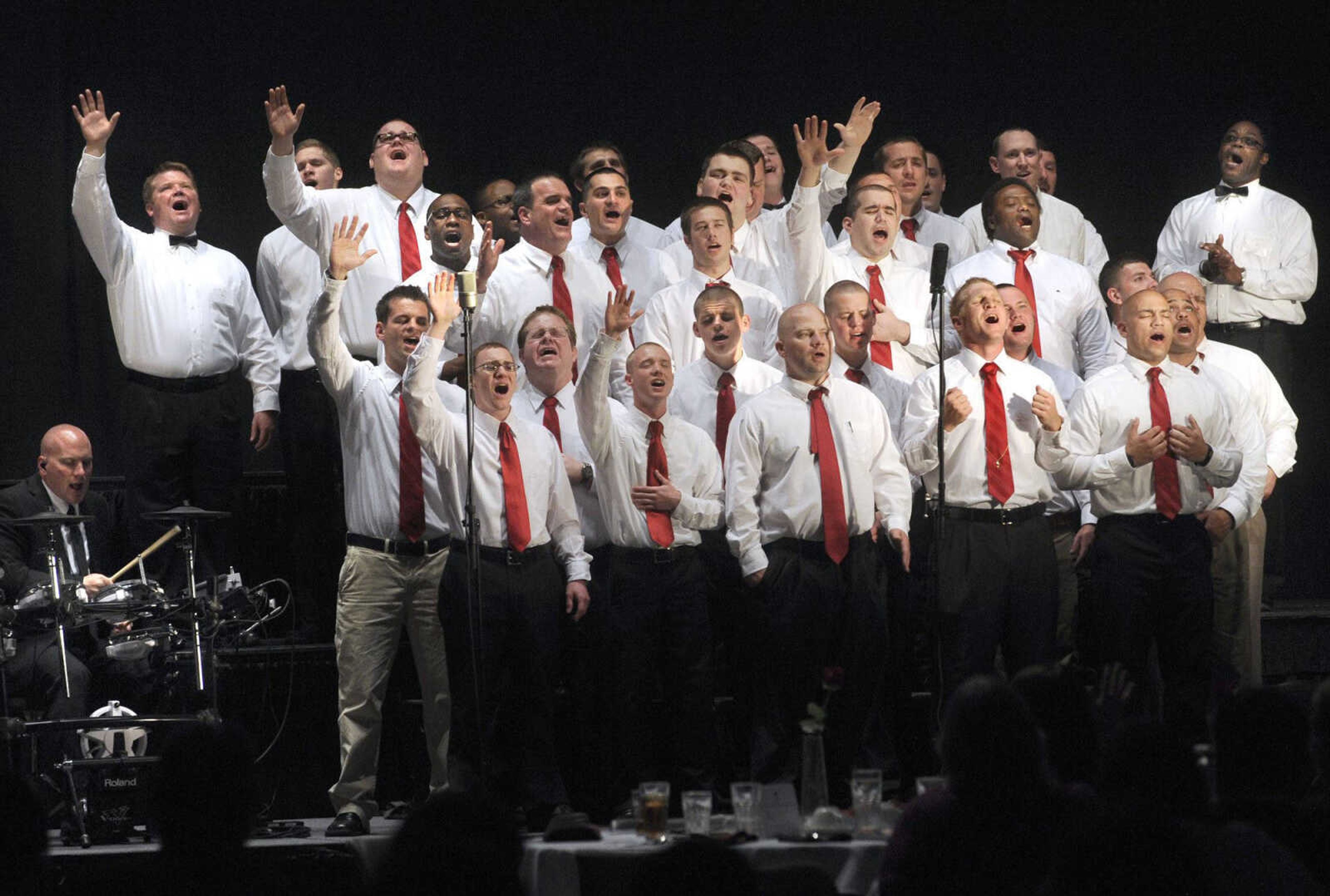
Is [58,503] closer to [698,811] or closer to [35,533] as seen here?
[35,533]

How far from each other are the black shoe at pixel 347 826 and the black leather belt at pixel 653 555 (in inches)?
51.1

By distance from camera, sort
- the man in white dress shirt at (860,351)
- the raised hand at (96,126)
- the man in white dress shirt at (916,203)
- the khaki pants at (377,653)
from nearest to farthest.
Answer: the khaki pants at (377,653)
the man in white dress shirt at (860,351)
the raised hand at (96,126)
the man in white dress shirt at (916,203)

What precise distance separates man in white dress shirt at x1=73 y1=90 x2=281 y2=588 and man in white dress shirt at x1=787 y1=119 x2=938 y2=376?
2.34 metres

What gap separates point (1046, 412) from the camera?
252 inches

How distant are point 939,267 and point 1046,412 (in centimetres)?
100

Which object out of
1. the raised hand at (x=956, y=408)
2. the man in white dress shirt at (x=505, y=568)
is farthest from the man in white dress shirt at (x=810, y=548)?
the man in white dress shirt at (x=505, y=568)

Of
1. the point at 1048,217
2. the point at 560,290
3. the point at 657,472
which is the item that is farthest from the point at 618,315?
the point at 1048,217

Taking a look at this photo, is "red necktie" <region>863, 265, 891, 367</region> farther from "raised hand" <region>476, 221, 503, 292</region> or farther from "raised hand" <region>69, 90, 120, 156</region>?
"raised hand" <region>69, 90, 120, 156</region>

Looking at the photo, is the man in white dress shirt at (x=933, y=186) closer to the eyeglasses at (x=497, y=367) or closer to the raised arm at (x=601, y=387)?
the raised arm at (x=601, y=387)

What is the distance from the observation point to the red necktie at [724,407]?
6.71 metres

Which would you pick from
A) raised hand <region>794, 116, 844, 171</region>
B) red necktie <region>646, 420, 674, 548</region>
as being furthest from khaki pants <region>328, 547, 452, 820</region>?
raised hand <region>794, 116, 844, 171</region>

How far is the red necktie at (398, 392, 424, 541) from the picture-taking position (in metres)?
6.27

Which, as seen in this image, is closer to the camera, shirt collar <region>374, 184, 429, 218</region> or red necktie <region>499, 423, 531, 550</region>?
red necktie <region>499, 423, 531, 550</region>

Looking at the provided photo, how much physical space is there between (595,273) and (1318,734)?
4170mm
